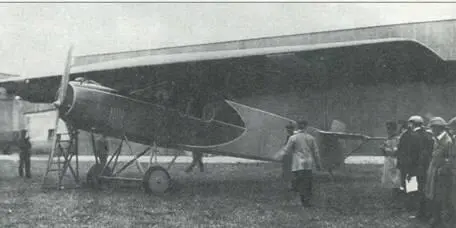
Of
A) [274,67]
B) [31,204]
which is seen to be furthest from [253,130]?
[31,204]

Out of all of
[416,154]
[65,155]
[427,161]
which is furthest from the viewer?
[65,155]

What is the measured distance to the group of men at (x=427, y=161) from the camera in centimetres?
580

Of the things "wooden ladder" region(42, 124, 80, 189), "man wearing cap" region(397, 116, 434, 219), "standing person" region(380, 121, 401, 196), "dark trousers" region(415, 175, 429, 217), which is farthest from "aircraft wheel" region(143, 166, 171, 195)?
"dark trousers" region(415, 175, 429, 217)

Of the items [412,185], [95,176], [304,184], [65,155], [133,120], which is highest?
[133,120]

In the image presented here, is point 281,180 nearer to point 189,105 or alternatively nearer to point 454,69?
point 189,105

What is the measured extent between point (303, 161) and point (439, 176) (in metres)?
2.67

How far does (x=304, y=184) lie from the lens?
8.12m

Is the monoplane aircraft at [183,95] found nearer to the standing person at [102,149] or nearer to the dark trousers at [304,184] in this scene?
the standing person at [102,149]

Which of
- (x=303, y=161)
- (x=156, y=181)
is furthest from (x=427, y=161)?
(x=156, y=181)

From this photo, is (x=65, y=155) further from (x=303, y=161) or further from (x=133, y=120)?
(x=303, y=161)

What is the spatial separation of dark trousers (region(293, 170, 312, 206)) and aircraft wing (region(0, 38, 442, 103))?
7.41ft

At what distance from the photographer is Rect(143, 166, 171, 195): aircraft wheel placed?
30.7 ft

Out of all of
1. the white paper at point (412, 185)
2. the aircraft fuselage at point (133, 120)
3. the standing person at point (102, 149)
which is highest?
the aircraft fuselage at point (133, 120)

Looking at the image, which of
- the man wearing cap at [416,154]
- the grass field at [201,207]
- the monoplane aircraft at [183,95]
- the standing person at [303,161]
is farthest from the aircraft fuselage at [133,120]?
the man wearing cap at [416,154]
